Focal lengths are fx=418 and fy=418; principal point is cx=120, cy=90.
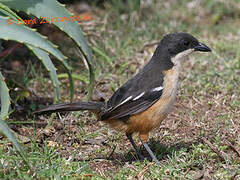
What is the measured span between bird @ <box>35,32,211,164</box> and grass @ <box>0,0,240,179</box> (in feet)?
1.10

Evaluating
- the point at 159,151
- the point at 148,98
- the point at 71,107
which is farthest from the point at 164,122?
the point at 71,107

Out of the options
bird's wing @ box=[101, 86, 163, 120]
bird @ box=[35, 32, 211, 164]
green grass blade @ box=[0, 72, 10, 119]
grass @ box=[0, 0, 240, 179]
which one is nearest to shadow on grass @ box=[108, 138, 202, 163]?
grass @ box=[0, 0, 240, 179]

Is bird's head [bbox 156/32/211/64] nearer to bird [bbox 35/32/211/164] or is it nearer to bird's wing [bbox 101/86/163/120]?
bird [bbox 35/32/211/164]

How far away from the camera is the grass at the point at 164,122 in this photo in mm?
4156

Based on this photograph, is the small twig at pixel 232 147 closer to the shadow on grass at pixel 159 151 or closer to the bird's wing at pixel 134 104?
the shadow on grass at pixel 159 151

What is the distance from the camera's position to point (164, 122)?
546 cm

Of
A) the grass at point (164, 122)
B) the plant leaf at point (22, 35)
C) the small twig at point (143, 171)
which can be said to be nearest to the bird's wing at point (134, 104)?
the grass at point (164, 122)

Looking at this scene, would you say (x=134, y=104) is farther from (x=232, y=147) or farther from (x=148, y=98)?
(x=232, y=147)

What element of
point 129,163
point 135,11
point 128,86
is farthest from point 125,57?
point 129,163

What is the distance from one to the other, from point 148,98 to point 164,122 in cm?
99

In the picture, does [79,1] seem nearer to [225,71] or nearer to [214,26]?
[214,26]

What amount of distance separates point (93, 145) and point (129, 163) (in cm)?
66

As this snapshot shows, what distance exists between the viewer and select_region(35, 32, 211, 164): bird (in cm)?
454

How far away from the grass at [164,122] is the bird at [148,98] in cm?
34
